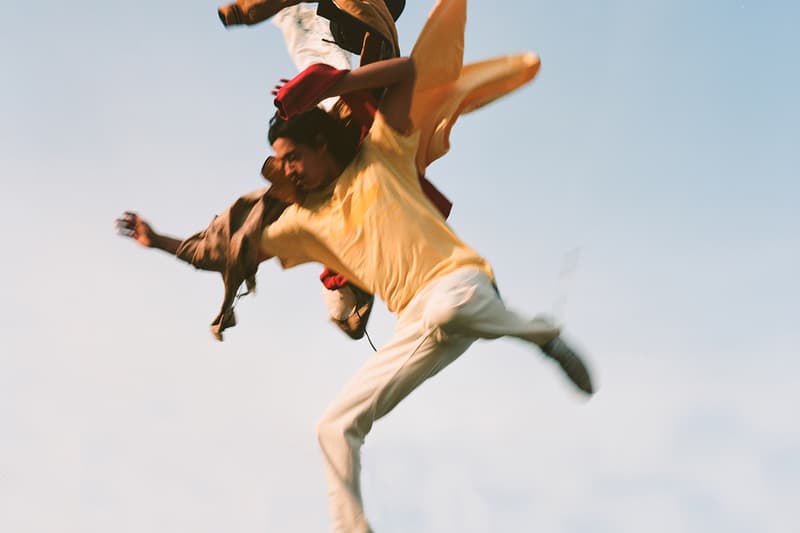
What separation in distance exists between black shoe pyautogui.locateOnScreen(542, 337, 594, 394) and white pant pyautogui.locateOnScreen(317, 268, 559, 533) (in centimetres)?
8

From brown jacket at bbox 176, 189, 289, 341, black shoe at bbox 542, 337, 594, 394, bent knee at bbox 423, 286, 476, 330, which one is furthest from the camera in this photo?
brown jacket at bbox 176, 189, 289, 341

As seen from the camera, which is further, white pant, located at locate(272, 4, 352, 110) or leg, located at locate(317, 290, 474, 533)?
white pant, located at locate(272, 4, 352, 110)

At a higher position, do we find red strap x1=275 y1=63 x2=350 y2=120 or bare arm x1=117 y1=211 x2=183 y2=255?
red strap x1=275 y1=63 x2=350 y2=120

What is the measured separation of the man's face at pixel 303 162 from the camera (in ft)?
22.2

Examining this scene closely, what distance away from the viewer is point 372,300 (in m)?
7.57

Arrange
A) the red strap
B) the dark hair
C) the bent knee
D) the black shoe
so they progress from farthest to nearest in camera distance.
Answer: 1. the dark hair
2. the black shoe
3. the red strap
4. the bent knee

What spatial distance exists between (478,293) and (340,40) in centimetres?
181

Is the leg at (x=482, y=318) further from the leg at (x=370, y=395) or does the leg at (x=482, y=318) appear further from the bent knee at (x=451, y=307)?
the leg at (x=370, y=395)

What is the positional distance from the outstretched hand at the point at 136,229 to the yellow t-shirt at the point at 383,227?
2.70 feet

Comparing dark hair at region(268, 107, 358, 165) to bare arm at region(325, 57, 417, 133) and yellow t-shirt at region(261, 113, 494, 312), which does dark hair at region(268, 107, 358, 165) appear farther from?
bare arm at region(325, 57, 417, 133)

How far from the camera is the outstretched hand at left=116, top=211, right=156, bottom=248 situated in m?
7.33

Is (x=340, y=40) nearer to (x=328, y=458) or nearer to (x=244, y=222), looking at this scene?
(x=244, y=222)

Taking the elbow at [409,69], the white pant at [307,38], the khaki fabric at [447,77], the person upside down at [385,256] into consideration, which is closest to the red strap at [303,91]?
the person upside down at [385,256]

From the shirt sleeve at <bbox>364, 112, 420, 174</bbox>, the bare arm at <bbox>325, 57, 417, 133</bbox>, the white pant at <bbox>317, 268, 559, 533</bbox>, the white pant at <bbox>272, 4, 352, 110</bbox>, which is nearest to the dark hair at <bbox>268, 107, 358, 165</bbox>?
the shirt sleeve at <bbox>364, 112, 420, 174</bbox>
